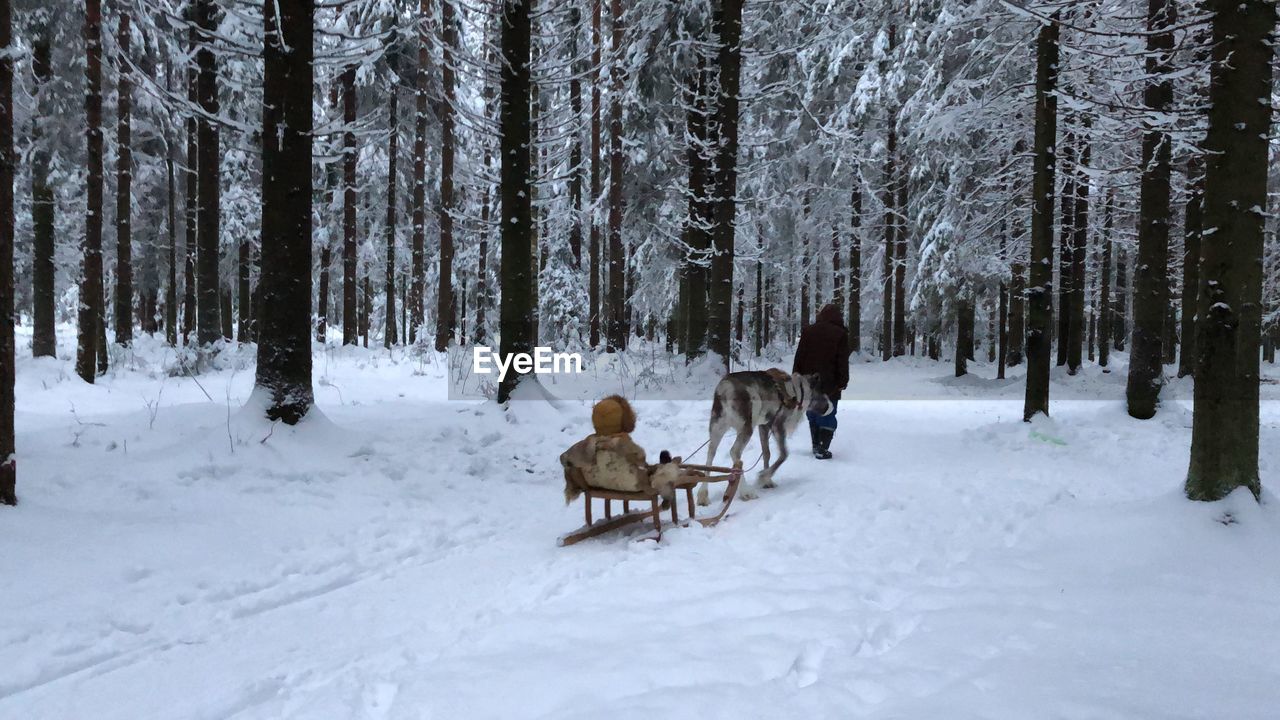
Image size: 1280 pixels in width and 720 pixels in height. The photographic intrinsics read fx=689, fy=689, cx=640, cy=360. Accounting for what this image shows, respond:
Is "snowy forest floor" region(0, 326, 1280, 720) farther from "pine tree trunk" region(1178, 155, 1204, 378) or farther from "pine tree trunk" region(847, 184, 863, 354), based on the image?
"pine tree trunk" region(847, 184, 863, 354)

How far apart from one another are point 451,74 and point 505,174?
40.7 feet

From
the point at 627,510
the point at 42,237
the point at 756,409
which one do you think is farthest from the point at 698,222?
the point at 42,237

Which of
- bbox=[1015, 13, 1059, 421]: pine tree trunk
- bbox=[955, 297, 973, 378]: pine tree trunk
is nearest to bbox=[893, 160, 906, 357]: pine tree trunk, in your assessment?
bbox=[955, 297, 973, 378]: pine tree trunk

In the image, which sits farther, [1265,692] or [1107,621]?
[1107,621]

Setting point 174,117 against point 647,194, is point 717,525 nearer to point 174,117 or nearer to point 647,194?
point 647,194

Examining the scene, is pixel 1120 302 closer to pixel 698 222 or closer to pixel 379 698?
pixel 698 222

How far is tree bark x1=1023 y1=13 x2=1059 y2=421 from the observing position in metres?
10.4

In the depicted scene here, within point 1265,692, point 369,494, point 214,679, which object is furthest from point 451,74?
point 1265,692

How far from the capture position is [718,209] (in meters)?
14.7

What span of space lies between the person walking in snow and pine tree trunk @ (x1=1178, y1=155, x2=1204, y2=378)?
7244 millimetres

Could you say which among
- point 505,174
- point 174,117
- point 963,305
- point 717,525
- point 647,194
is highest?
point 174,117

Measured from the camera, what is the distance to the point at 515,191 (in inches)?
426

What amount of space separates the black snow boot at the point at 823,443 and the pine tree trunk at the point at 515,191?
4.57 m

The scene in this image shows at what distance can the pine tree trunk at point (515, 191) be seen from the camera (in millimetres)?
10703
